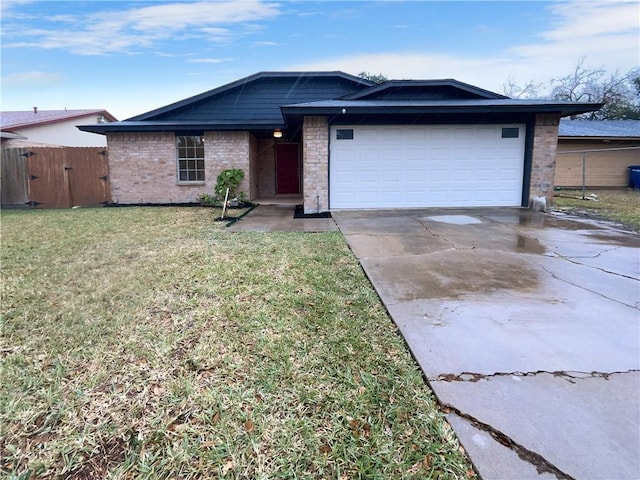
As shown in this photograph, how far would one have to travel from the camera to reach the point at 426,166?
410 inches

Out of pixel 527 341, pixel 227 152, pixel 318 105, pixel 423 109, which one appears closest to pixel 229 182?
pixel 227 152

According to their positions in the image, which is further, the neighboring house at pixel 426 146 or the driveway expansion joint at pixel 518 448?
the neighboring house at pixel 426 146

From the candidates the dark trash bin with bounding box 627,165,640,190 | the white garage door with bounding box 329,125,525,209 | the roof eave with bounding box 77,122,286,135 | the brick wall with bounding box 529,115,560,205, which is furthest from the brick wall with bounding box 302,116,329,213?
the dark trash bin with bounding box 627,165,640,190

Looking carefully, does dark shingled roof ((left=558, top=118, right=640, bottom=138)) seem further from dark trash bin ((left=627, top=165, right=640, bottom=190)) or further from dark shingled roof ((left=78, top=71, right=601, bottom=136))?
dark shingled roof ((left=78, top=71, right=601, bottom=136))

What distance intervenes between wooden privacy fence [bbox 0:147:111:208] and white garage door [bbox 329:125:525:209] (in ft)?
28.9

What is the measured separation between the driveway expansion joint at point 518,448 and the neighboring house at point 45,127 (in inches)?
795

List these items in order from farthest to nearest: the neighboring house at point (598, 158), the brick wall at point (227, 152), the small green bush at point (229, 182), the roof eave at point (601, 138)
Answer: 1. the neighboring house at point (598, 158)
2. the roof eave at point (601, 138)
3. the brick wall at point (227, 152)
4. the small green bush at point (229, 182)

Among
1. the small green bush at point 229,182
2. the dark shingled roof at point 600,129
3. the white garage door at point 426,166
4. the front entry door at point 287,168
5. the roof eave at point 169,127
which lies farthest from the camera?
the dark shingled roof at point 600,129

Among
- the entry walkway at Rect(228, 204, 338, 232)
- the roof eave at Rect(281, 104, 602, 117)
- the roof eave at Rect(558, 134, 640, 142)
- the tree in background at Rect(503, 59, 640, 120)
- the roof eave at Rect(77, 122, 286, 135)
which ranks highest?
the tree in background at Rect(503, 59, 640, 120)

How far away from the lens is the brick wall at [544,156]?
10.1 metres

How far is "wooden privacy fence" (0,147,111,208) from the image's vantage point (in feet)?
43.5

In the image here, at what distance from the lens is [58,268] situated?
5.03 metres

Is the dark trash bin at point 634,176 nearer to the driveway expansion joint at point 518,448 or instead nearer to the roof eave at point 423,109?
the roof eave at point 423,109

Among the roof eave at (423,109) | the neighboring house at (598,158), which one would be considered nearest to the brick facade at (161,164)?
the roof eave at (423,109)
